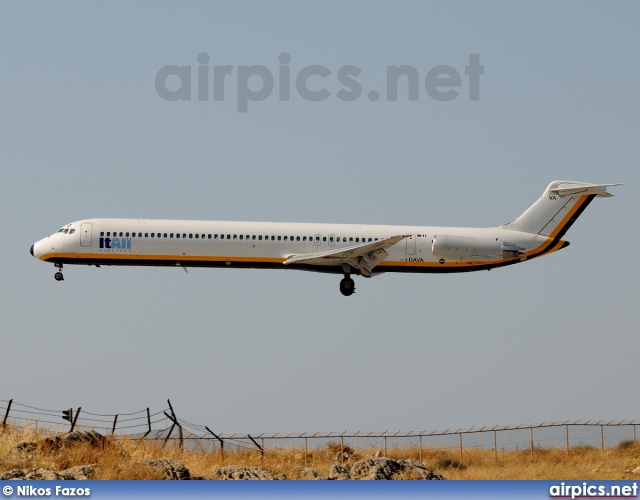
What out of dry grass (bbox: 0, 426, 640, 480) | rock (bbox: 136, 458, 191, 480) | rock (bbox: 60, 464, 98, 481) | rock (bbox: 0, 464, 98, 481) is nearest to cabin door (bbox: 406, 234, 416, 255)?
dry grass (bbox: 0, 426, 640, 480)

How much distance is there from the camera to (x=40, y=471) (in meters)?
24.3

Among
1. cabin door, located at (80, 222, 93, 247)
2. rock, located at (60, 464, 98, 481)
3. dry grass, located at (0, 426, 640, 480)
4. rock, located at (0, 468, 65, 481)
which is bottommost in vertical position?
dry grass, located at (0, 426, 640, 480)

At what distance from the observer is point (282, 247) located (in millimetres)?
50812

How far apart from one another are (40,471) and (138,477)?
2.44m

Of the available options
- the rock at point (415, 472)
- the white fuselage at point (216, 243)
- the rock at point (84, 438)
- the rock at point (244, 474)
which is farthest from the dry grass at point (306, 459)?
the white fuselage at point (216, 243)

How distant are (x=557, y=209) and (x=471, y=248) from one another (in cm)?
589

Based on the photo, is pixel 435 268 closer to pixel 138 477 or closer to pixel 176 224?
pixel 176 224

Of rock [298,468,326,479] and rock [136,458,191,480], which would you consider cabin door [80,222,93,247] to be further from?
rock [136,458,191,480]

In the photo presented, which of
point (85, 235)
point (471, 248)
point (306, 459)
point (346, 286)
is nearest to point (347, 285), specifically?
point (346, 286)

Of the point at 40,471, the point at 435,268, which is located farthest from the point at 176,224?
the point at 40,471

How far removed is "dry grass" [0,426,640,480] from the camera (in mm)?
27375

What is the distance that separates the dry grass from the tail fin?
20.0 meters

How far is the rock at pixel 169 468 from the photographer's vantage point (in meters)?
26.0

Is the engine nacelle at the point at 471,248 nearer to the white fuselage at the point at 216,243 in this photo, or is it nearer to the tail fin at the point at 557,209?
the white fuselage at the point at 216,243
